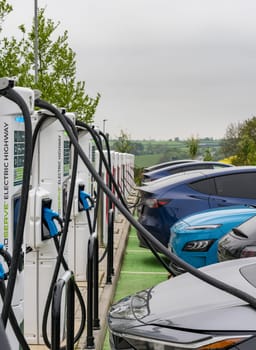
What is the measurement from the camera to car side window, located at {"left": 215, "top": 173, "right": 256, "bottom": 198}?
9539mm

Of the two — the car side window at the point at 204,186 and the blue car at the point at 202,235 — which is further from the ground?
the car side window at the point at 204,186

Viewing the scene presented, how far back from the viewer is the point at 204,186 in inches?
377

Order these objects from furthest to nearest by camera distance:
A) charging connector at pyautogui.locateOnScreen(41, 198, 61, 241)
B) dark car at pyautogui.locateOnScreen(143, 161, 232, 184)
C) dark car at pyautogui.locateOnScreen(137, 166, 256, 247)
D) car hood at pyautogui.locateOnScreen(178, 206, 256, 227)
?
dark car at pyautogui.locateOnScreen(143, 161, 232, 184) < dark car at pyautogui.locateOnScreen(137, 166, 256, 247) < car hood at pyautogui.locateOnScreen(178, 206, 256, 227) < charging connector at pyautogui.locateOnScreen(41, 198, 61, 241)

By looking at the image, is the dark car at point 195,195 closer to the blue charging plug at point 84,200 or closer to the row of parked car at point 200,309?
the blue charging plug at point 84,200

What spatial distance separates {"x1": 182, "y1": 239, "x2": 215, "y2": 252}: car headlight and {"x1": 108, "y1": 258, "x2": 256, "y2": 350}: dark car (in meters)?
3.52

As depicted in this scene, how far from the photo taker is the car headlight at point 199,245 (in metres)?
7.25

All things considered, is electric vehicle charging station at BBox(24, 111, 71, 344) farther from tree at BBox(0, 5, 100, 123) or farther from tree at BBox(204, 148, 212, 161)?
tree at BBox(204, 148, 212, 161)

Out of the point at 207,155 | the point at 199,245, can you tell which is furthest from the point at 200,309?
the point at 207,155

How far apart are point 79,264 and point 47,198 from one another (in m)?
2.85

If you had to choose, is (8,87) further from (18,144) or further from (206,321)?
(206,321)

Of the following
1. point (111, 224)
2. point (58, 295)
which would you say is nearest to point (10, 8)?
point (111, 224)

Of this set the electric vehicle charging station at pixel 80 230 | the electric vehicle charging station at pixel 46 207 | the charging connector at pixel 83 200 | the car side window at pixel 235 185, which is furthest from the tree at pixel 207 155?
the electric vehicle charging station at pixel 46 207

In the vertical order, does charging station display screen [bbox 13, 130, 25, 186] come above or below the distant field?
above

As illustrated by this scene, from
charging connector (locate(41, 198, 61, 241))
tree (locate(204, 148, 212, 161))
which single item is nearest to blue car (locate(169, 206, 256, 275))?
charging connector (locate(41, 198, 61, 241))
